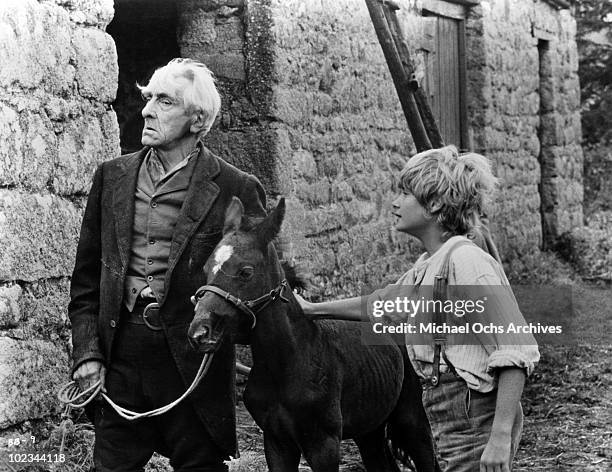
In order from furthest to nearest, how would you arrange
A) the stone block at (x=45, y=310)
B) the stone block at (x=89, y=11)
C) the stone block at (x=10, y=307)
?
the stone block at (x=89, y=11)
the stone block at (x=45, y=310)
the stone block at (x=10, y=307)

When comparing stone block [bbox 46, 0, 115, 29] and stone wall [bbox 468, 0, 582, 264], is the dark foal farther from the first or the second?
stone wall [bbox 468, 0, 582, 264]

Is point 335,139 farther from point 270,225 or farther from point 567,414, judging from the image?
point 270,225

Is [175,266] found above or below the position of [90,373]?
above

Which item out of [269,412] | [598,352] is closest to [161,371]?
[269,412]

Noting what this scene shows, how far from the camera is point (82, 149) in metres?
5.21

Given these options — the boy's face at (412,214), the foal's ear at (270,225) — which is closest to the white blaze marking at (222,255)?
the foal's ear at (270,225)

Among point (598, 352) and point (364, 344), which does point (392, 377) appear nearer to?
point (364, 344)

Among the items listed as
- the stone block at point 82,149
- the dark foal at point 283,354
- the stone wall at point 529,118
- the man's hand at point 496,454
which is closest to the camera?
the man's hand at point 496,454

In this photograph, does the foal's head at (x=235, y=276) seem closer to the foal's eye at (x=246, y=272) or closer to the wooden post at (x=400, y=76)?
the foal's eye at (x=246, y=272)

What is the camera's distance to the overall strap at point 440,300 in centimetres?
333

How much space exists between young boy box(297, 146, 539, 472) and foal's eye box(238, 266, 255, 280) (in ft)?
1.67

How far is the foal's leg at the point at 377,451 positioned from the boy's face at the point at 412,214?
1.18 metres

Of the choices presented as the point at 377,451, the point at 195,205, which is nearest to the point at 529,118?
the point at 377,451

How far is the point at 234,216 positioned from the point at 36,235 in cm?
161
